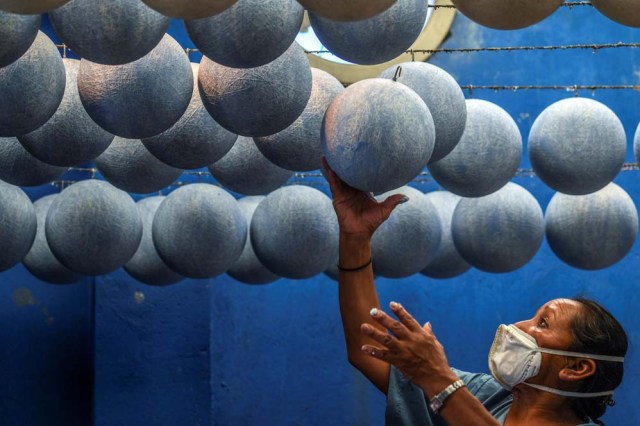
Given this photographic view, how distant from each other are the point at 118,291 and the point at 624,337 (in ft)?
12.7

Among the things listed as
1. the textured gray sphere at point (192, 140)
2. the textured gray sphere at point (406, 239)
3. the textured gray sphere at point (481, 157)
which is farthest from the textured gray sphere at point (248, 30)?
the textured gray sphere at point (406, 239)

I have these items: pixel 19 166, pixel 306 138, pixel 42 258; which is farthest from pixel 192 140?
pixel 42 258

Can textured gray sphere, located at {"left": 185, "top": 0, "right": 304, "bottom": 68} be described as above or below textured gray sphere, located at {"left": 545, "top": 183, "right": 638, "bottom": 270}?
above

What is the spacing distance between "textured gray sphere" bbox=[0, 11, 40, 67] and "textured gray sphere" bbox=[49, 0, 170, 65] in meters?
0.07

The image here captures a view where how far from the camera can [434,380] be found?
2252 millimetres

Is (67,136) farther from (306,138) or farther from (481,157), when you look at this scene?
(481,157)

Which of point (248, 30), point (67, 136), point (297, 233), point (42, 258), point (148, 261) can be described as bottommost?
point (42, 258)

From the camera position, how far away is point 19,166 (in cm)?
326

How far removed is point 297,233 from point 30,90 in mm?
1214

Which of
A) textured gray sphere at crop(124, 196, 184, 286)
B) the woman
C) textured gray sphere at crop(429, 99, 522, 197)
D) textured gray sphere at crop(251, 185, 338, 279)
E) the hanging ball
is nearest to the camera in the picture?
the hanging ball

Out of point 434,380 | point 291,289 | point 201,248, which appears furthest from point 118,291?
point 434,380

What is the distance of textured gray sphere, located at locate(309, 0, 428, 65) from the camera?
7.92ft

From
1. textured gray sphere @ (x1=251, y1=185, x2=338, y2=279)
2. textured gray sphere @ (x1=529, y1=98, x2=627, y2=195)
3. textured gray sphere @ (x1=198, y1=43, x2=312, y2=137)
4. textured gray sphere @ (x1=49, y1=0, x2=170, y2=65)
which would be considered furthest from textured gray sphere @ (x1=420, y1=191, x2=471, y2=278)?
textured gray sphere @ (x1=49, y1=0, x2=170, y2=65)

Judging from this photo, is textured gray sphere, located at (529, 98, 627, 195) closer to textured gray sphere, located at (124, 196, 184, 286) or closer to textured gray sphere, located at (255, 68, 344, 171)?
textured gray sphere, located at (255, 68, 344, 171)
